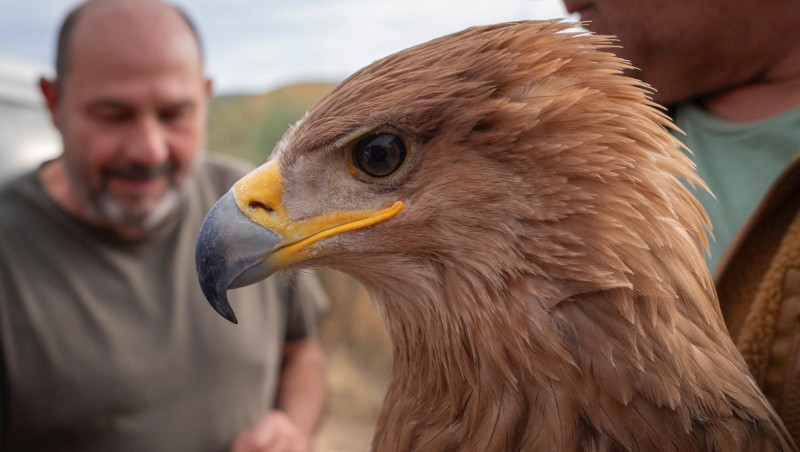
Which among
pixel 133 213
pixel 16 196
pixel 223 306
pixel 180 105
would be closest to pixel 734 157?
pixel 223 306

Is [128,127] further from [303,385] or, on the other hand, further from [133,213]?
[303,385]

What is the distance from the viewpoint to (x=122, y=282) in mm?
3520

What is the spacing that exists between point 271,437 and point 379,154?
253 centimetres

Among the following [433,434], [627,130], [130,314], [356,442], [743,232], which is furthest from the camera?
[356,442]

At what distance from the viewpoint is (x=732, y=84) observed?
66.6 inches

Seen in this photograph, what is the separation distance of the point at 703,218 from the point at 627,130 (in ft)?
0.94

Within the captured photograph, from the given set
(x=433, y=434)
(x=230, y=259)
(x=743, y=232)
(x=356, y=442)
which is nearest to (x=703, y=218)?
(x=743, y=232)

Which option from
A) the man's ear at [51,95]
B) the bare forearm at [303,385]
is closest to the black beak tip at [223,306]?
the bare forearm at [303,385]

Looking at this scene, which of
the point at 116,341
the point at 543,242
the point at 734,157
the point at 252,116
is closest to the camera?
the point at 543,242

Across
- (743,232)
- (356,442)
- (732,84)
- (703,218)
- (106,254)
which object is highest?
(732,84)

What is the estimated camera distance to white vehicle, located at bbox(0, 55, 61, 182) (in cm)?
589

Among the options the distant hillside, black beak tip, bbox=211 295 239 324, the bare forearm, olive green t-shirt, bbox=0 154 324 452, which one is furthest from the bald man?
the distant hillside

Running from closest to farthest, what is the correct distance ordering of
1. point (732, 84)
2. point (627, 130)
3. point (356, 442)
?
1. point (627, 130)
2. point (732, 84)
3. point (356, 442)

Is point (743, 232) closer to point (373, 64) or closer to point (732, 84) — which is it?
point (732, 84)
